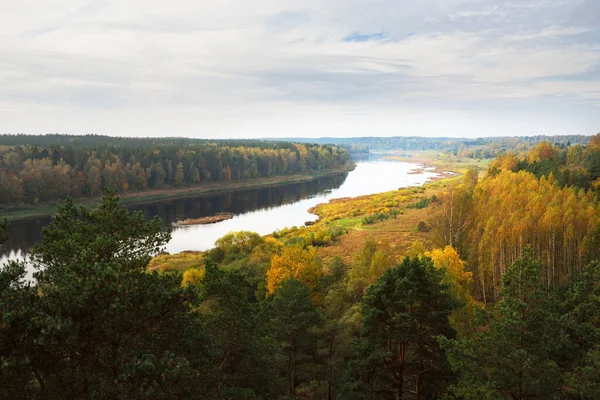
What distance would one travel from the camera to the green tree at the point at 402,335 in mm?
17359

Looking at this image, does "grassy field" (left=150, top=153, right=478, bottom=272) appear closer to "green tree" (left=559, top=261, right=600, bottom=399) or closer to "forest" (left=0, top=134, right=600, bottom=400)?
"forest" (left=0, top=134, right=600, bottom=400)

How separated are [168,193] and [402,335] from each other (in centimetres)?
10705

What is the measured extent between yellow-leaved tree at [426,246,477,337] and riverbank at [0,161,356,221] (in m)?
58.8

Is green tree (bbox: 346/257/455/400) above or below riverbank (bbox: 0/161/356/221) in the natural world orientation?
above

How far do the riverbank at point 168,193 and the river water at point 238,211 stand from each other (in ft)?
13.4

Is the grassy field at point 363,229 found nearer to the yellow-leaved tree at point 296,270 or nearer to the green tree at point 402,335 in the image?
the yellow-leaved tree at point 296,270

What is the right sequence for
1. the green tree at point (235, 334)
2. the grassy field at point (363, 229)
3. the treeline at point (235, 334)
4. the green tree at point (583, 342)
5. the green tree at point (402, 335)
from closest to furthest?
1. the treeline at point (235, 334)
2. the green tree at point (583, 342)
3. the green tree at point (235, 334)
4. the green tree at point (402, 335)
5. the grassy field at point (363, 229)

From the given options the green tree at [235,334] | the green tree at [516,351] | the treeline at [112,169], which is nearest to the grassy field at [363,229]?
the green tree at [235,334]

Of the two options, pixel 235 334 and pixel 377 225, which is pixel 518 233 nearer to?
pixel 235 334

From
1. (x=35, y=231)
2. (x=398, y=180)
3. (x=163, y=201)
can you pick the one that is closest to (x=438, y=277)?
(x=35, y=231)

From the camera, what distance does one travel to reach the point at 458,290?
25781mm

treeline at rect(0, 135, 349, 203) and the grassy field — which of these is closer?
the grassy field

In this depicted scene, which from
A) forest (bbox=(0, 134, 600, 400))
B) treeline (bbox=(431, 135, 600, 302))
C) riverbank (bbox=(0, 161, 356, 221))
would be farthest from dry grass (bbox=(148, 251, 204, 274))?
treeline (bbox=(431, 135, 600, 302))

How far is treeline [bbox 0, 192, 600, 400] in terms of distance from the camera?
10.2 m
